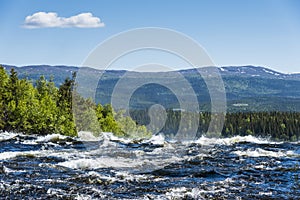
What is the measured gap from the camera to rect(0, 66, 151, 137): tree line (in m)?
60.8

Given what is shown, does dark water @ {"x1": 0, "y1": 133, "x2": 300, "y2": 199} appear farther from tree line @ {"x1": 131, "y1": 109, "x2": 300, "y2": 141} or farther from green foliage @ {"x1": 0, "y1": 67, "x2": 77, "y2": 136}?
tree line @ {"x1": 131, "y1": 109, "x2": 300, "y2": 141}

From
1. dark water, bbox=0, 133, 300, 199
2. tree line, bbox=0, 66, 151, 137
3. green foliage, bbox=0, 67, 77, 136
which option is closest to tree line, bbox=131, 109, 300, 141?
tree line, bbox=0, 66, 151, 137

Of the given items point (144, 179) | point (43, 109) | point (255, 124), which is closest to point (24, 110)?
point (43, 109)

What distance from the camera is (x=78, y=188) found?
1762cm

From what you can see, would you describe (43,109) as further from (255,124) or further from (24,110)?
(255,124)

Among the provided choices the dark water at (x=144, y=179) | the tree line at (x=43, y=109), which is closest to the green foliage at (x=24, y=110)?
the tree line at (x=43, y=109)

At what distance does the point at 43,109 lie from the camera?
62.7 m

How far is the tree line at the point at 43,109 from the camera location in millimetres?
60844

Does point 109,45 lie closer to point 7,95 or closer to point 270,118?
point 7,95

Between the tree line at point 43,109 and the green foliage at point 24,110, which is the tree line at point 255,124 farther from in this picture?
the green foliage at point 24,110

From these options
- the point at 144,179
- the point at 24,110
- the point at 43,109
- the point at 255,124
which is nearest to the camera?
the point at 144,179

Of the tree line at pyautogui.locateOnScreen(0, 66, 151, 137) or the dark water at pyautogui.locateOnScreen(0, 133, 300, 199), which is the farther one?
the tree line at pyautogui.locateOnScreen(0, 66, 151, 137)

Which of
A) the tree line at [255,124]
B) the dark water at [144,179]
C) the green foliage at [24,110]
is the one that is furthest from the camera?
the tree line at [255,124]

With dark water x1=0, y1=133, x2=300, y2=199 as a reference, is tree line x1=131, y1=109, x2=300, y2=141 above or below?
below
